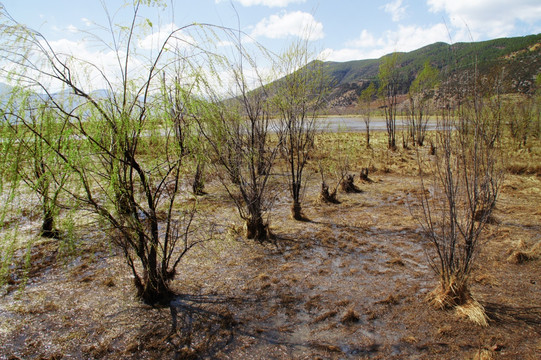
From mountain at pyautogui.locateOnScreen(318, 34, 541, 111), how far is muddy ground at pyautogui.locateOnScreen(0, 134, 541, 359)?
2.69 metres

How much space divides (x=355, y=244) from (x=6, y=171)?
16.3ft

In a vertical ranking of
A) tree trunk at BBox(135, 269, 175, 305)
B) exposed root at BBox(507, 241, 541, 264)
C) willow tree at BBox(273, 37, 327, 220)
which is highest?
willow tree at BBox(273, 37, 327, 220)

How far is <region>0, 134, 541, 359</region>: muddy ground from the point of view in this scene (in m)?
3.11

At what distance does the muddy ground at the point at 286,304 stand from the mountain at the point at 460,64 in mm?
2691

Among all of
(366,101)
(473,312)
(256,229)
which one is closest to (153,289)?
(256,229)

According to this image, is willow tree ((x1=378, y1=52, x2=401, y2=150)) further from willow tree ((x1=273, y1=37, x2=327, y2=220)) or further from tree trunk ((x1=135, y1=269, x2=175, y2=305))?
tree trunk ((x1=135, y1=269, x2=175, y2=305))

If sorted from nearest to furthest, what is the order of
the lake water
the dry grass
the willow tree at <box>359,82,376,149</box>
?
the dry grass → the lake water → the willow tree at <box>359,82,376,149</box>

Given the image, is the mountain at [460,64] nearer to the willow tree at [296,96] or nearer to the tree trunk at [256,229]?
the willow tree at [296,96]

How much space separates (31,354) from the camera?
3062 mm

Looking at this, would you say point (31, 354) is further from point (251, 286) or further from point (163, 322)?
point (251, 286)

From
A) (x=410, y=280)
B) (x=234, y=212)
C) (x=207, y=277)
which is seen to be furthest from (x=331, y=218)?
(x=207, y=277)

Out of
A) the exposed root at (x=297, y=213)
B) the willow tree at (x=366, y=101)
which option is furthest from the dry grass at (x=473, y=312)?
the willow tree at (x=366, y=101)

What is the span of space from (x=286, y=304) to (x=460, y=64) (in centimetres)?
333

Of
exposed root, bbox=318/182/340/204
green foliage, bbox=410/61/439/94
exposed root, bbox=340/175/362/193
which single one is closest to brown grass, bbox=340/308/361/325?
exposed root, bbox=318/182/340/204
